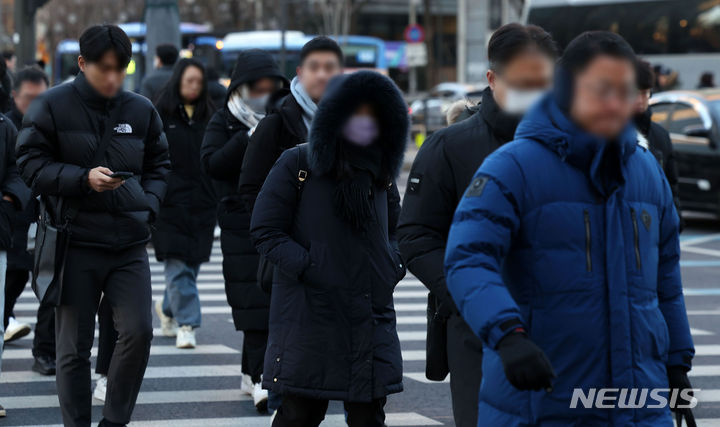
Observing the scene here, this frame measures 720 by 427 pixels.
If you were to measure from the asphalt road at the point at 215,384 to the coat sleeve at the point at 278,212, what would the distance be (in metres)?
1.89

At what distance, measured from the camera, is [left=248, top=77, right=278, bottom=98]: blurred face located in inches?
268

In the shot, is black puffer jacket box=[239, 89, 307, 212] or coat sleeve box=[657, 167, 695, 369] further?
black puffer jacket box=[239, 89, 307, 212]

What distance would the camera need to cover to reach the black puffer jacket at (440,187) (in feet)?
13.9

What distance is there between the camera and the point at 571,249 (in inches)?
126

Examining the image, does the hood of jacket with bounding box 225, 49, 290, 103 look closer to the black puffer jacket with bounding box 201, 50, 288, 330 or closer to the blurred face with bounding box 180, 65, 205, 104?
the black puffer jacket with bounding box 201, 50, 288, 330

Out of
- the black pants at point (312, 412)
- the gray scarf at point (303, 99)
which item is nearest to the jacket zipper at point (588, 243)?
the black pants at point (312, 412)

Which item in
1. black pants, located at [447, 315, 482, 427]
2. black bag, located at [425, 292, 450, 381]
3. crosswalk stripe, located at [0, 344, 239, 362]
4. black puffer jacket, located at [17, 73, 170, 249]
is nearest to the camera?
black pants, located at [447, 315, 482, 427]

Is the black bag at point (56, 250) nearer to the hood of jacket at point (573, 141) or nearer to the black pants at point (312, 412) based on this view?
the black pants at point (312, 412)

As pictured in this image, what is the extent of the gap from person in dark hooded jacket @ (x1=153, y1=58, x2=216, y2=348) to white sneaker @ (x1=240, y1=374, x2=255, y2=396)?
151 centimetres

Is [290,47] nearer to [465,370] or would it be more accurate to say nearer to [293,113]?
[293,113]

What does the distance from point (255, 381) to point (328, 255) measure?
229cm

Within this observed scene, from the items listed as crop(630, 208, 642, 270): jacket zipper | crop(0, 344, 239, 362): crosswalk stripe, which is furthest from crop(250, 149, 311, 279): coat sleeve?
crop(0, 344, 239, 362): crosswalk stripe

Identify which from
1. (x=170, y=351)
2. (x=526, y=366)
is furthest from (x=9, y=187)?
(x=526, y=366)

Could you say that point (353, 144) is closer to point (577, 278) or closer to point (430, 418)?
point (577, 278)
